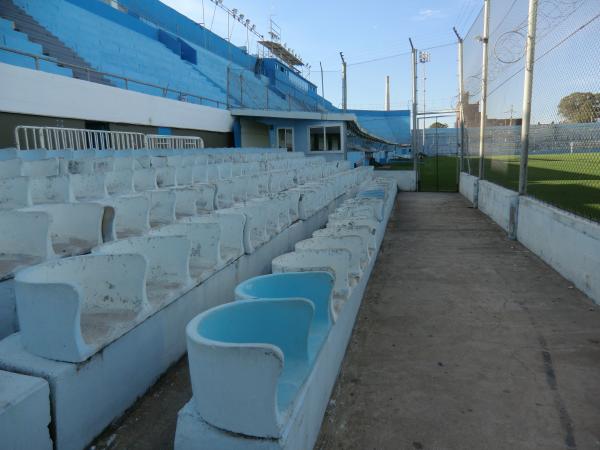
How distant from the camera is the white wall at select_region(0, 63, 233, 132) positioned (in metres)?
8.98

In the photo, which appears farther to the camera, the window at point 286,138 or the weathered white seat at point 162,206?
the window at point 286,138

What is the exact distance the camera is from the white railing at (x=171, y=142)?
12883 millimetres

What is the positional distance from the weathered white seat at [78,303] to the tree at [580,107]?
A: 5.24 m

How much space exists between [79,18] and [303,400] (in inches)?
712

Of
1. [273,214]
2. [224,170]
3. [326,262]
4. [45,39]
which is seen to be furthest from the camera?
[45,39]

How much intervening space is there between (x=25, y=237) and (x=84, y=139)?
25.9 feet

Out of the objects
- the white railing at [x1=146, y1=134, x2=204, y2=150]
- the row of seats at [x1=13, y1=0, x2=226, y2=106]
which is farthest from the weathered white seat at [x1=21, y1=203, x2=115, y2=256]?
the row of seats at [x1=13, y1=0, x2=226, y2=106]

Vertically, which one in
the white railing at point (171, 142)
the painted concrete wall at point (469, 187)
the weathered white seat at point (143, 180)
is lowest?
the painted concrete wall at point (469, 187)

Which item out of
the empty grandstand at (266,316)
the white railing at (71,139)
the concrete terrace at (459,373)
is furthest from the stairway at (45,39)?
the concrete terrace at (459,373)

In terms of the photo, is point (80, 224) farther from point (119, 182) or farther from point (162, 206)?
point (119, 182)

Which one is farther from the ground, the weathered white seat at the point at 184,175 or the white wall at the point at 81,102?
the white wall at the point at 81,102

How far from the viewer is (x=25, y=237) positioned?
328 centimetres

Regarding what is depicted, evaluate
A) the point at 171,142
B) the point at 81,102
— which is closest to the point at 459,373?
the point at 81,102

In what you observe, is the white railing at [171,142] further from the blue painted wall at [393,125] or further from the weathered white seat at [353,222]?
the blue painted wall at [393,125]
